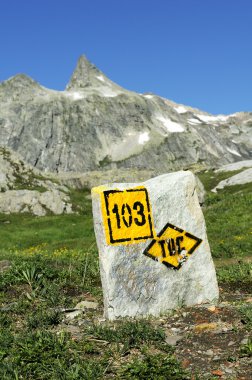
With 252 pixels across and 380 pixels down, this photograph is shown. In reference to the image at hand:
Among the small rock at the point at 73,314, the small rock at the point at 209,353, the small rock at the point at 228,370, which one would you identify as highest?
the small rock at the point at 73,314

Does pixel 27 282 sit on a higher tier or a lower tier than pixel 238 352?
higher

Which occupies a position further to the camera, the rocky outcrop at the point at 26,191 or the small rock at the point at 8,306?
the rocky outcrop at the point at 26,191

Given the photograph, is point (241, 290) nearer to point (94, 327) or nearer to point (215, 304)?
point (215, 304)

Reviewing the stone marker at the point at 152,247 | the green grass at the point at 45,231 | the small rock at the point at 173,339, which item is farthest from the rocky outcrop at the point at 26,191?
the small rock at the point at 173,339

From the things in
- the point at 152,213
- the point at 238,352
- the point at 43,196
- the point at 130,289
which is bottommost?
the point at 238,352

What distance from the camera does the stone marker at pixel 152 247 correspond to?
1071 centimetres

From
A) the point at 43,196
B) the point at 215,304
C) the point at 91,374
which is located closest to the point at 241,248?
the point at 215,304

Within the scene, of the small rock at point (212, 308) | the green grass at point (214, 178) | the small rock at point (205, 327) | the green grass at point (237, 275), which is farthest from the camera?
the green grass at point (214, 178)

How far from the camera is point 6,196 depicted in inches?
1713

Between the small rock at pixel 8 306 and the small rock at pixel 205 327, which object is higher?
the small rock at pixel 8 306

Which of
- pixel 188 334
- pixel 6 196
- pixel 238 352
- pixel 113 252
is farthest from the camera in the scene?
pixel 6 196

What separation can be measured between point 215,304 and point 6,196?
35543 mm

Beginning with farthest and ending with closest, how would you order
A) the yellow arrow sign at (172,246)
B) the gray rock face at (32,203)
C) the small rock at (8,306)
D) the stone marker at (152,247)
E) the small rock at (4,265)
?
1. the gray rock face at (32,203)
2. the small rock at (4,265)
3. the small rock at (8,306)
4. the yellow arrow sign at (172,246)
5. the stone marker at (152,247)

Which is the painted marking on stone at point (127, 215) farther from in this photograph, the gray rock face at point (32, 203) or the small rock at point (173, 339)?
the gray rock face at point (32, 203)
